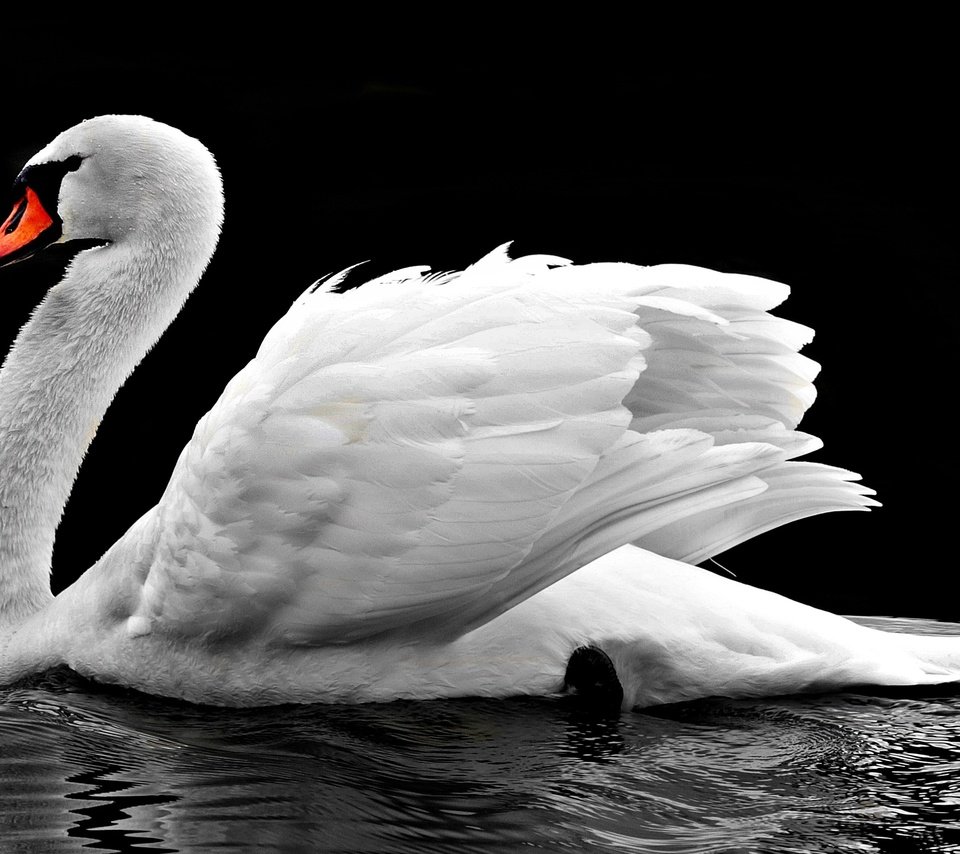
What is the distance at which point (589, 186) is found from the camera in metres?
10.7

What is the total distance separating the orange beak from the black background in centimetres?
152

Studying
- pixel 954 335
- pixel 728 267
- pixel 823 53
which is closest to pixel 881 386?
pixel 954 335

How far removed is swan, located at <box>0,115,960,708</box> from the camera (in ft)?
A: 17.1

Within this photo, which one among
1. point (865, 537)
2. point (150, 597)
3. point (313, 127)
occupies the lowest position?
point (150, 597)

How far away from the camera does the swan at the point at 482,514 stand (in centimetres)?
521

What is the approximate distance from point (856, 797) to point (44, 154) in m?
3.53

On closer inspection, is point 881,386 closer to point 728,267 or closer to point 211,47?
point 728,267

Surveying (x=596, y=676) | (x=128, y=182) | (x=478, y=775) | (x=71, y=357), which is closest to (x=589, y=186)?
(x=128, y=182)

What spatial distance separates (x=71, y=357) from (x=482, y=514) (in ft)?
5.98

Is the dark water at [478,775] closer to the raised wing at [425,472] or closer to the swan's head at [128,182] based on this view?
the raised wing at [425,472]

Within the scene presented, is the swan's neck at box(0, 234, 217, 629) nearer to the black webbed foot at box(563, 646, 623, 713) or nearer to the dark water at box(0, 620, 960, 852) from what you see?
the dark water at box(0, 620, 960, 852)

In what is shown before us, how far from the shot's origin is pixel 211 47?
12578 millimetres

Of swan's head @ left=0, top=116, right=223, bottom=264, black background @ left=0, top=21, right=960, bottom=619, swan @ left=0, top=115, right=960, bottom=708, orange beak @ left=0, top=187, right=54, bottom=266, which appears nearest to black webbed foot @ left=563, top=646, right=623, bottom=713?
swan @ left=0, top=115, right=960, bottom=708

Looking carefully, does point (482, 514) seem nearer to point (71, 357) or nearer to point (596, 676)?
point (596, 676)
